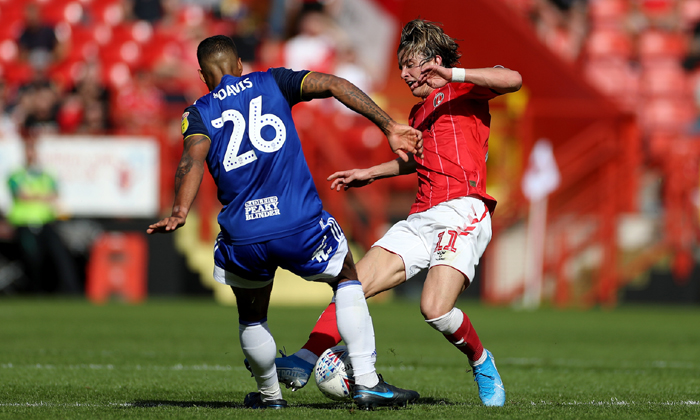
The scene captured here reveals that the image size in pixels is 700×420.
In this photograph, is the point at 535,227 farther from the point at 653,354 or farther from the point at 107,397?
the point at 107,397

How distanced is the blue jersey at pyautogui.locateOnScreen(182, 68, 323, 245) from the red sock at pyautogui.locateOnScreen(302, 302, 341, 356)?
0.83m

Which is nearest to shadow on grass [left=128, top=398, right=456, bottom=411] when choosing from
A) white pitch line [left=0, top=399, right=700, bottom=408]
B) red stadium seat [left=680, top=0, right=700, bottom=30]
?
white pitch line [left=0, top=399, right=700, bottom=408]

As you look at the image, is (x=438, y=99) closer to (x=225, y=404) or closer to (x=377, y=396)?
(x=377, y=396)

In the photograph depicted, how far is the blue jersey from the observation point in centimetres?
447

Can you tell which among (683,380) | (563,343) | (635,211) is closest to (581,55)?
(635,211)

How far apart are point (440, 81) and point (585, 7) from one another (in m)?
15.4

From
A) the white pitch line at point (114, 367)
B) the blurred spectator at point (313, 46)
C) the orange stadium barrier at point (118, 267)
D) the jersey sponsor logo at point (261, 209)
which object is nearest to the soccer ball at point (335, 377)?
the jersey sponsor logo at point (261, 209)

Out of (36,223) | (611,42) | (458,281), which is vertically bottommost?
(458,281)

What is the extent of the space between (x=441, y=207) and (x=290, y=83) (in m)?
1.20

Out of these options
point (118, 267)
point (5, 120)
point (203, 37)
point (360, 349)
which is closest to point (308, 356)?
point (360, 349)

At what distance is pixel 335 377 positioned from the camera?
15.4ft

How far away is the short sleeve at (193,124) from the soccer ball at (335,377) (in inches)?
51.4

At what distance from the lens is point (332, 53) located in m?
17.7

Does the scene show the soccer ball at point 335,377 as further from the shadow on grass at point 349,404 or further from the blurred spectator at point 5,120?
the blurred spectator at point 5,120
